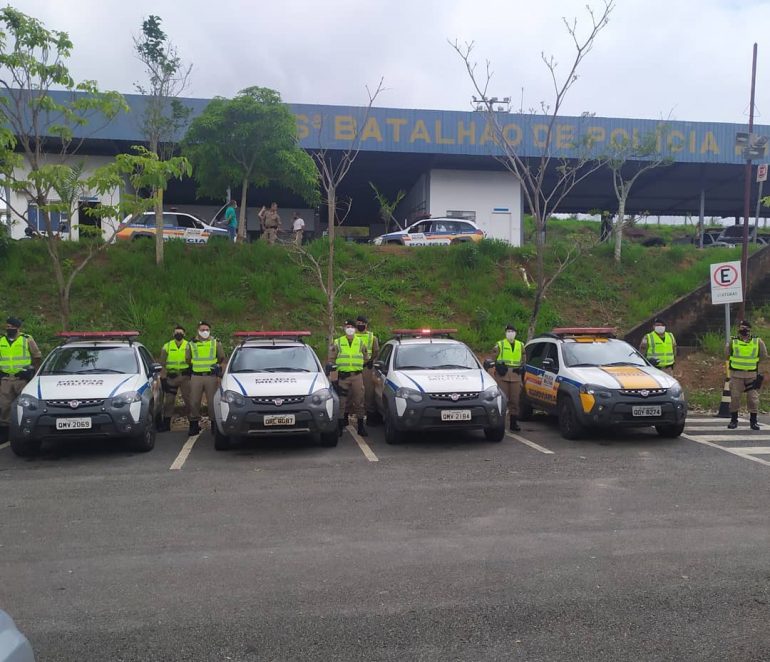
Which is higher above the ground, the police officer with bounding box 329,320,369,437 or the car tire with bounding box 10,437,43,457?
the police officer with bounding box 329,320,369,437

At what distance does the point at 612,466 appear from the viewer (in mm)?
8602

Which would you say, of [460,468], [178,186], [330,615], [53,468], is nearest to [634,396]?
[460,468]

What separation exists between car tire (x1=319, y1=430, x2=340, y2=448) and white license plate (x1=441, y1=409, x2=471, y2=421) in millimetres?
1538

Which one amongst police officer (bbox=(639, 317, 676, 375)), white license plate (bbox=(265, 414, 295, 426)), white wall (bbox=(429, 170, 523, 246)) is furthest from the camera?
white wall (bbox=(429, 170, 523, 246))

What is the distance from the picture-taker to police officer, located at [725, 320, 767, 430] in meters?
11.4

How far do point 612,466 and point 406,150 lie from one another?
68.5 feet

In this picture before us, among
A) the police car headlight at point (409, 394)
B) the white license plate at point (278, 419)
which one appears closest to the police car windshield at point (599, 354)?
the police car headlight at point (409, 394)

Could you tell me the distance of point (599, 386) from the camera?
10.1 meters

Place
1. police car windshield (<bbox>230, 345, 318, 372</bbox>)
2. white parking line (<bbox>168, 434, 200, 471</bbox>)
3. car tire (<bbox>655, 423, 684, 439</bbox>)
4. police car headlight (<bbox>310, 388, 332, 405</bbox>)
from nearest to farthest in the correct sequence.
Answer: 1. white parking line (<bbox>168, 434, 200, 471</bbox>)
2. police car headlight (<bbox>310, 388, 332, 405</bbox>)
3. car tire (<bbox>655, 423, 684, 439</bbox>)
4. police car windshield (<bbox>230, 345, 318, 372</bbox>)

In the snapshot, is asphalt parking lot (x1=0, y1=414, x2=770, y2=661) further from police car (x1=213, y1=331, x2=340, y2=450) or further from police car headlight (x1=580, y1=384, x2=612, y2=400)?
police car headlight (x1=580, y1=384, x2=612, y2=400)

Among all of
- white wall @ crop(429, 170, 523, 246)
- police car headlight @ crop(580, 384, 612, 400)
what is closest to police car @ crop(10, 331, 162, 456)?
police car headlight @ crop(580, 384, 612, 400)

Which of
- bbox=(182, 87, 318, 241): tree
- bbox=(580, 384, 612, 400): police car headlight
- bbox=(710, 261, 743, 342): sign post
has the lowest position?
bbox=(580, 384, 612, 400): police car headlight

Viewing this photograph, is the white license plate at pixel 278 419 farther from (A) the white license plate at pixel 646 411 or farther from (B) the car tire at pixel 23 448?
(A) the white license plate at pixel 646 411

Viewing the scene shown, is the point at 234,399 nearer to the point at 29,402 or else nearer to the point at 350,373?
the point at 350,373
